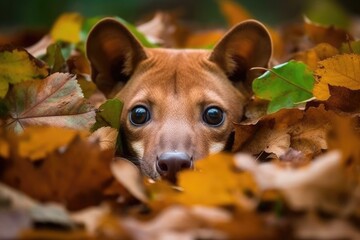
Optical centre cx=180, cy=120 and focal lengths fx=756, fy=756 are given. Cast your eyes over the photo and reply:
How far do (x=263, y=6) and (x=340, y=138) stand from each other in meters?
10.8

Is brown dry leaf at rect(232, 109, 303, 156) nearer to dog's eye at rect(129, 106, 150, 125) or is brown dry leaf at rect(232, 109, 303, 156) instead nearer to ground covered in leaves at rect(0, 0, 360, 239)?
ground covered in leaves at rect(0, 0, 360, 239)

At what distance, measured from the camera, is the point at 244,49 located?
388 centimetres

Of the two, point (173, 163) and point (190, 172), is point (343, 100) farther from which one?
point (190, 172)

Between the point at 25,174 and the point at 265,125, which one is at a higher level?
the point at 25,174

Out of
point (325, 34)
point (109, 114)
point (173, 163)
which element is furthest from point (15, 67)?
point (325, 34)

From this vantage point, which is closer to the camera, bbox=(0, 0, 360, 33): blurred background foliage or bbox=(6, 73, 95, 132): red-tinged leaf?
bbox=(6, 73, 95, 132): red-tinged leaf

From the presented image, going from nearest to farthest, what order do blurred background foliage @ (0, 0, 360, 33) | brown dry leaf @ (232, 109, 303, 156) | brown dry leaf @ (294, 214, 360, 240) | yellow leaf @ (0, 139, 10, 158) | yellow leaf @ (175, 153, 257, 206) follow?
1. brown dry leaf @ (294, 214, 360, 240)
2. yellow leaf @ (175, 153, 257, 206)
3. yellow leaf @ (0, 139, 10, 158)
4. brown dry leaf @ (232, 109, 303, 156)
5. blurred background foliage @ (0, 0, 360, 33)

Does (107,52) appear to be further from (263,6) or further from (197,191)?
(263,6)

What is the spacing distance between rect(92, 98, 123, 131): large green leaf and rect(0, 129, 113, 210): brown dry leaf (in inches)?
33.8

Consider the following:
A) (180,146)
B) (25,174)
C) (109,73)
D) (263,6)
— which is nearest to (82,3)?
(263,6)

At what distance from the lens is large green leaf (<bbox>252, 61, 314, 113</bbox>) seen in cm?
324

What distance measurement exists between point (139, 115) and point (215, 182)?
1552 mm

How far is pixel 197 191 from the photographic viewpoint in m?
2.17

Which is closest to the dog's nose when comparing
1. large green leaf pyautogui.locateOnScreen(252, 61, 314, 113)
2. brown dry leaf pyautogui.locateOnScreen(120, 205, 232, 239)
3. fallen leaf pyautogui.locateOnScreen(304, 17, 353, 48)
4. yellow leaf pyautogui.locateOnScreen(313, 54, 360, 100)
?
large green leaf pyautogui.locateOnScreen(252, 61, 314, 113)
